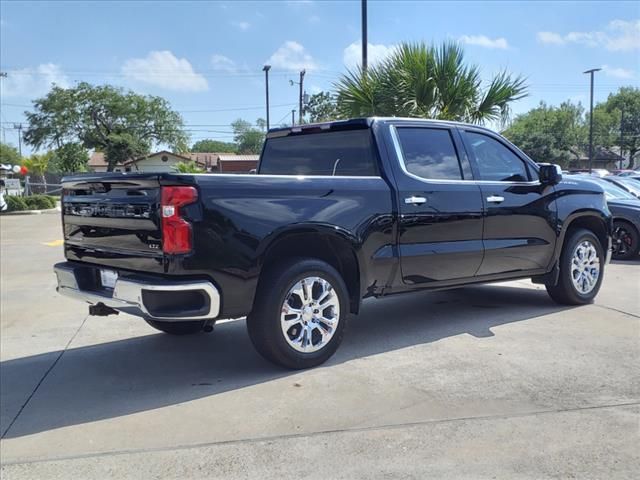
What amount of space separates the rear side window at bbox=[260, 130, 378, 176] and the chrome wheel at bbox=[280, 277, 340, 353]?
45.5 inches

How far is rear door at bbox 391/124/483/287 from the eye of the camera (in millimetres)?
5055

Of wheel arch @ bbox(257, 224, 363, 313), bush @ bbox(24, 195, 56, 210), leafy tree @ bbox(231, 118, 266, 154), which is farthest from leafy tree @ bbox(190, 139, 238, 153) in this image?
wheel arch @ bbox(257, 224, 363, 313)

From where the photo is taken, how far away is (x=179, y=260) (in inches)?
153

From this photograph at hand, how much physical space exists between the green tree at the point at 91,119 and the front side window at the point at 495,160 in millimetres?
53505

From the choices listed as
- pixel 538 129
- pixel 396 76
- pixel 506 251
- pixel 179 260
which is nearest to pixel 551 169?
pixel 506 251

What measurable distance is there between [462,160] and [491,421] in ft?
8.91

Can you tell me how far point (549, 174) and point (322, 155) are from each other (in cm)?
238

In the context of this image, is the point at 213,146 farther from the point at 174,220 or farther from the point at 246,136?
the point at 174,220

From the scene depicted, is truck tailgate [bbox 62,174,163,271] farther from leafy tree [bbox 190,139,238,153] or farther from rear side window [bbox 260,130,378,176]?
leafy tree [bbox 190,139,238,153]

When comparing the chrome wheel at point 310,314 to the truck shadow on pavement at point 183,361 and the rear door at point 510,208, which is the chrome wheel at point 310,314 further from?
the rear door at point 510,208

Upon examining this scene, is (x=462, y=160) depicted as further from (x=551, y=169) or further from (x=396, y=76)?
(x=396, y=76)

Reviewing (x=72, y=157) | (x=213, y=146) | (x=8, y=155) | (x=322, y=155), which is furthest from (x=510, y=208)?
(x=213, y=146)

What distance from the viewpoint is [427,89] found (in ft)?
35.1

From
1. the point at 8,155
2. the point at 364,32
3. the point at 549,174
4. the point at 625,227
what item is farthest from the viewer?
the point at 8,155
